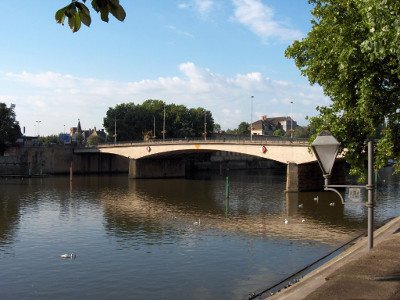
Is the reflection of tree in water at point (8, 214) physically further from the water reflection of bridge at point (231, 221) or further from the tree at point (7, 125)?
the tree at point (7, 125)

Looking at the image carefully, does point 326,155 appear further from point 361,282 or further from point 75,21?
point 75,21

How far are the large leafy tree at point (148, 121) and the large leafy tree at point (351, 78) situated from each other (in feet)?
304

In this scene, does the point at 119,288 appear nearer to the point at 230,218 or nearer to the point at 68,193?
the point at 230,218

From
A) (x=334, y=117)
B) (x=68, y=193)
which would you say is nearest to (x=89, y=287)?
(x=334, y=117)

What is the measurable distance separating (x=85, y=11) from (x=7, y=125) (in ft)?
305

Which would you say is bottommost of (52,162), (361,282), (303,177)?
(361,282)

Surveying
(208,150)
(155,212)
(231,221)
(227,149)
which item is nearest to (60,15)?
(231,221)

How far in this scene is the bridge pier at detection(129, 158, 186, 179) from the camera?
287 ft

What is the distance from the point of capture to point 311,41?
74.8ft

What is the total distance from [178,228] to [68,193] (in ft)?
97.9

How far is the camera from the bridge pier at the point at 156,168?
87463mm

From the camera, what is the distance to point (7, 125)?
89.9 m

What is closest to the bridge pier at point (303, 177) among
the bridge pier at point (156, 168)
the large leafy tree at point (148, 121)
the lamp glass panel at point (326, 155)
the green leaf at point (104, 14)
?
the bridge pier at point (156, 168)

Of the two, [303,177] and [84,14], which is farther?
[303,177]
